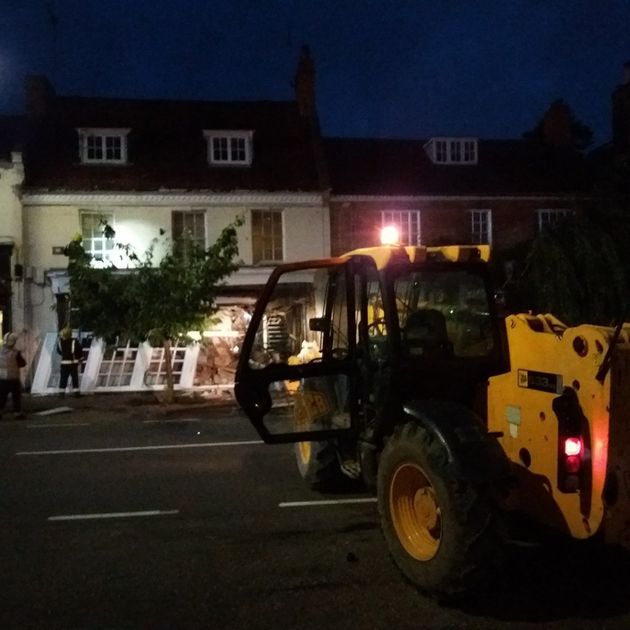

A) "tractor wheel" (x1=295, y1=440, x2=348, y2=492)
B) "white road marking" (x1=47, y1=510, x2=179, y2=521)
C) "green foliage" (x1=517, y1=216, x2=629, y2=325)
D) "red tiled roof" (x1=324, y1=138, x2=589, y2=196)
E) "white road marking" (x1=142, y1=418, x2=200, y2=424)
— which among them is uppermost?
"red tiled roof" (x1=324, y1=138, x2=589, y2=196)

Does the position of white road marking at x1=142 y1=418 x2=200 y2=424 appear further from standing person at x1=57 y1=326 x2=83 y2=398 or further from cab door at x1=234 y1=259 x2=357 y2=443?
cab door at x1=234 y1=259 x2=357 y2=443

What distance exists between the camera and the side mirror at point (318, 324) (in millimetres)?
6486

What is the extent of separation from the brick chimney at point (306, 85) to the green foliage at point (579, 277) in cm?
1687

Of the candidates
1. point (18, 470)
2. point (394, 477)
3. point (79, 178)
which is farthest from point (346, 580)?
point (79, 178)

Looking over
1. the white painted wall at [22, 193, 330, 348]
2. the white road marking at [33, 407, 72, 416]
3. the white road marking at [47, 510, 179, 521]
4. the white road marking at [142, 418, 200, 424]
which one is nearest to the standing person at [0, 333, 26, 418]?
the white road marking at [33, 407, 72, 416]

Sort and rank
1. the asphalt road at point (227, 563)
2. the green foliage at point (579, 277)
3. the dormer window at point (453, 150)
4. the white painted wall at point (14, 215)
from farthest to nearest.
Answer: the dormer window at point (453, 150)
the white painted wall at point (14, 215)
the green foliage at point (579, 277)
the asphalt road at point (227, 563)

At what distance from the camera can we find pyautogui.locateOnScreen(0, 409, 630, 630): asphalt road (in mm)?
4957

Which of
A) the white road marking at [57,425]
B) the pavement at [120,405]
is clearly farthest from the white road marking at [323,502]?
the pavement at [120,405]

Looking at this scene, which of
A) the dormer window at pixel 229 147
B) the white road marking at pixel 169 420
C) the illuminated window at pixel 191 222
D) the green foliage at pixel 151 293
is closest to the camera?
the white road marking at pixel 169 420

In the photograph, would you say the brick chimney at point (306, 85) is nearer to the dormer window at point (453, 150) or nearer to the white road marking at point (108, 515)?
the dormer window at point (453, 150)

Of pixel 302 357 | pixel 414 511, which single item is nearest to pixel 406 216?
pixel 302 357

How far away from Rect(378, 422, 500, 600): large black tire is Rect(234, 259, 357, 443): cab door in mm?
747

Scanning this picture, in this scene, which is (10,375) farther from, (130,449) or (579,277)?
(579,277)

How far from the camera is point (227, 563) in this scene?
236 inches
